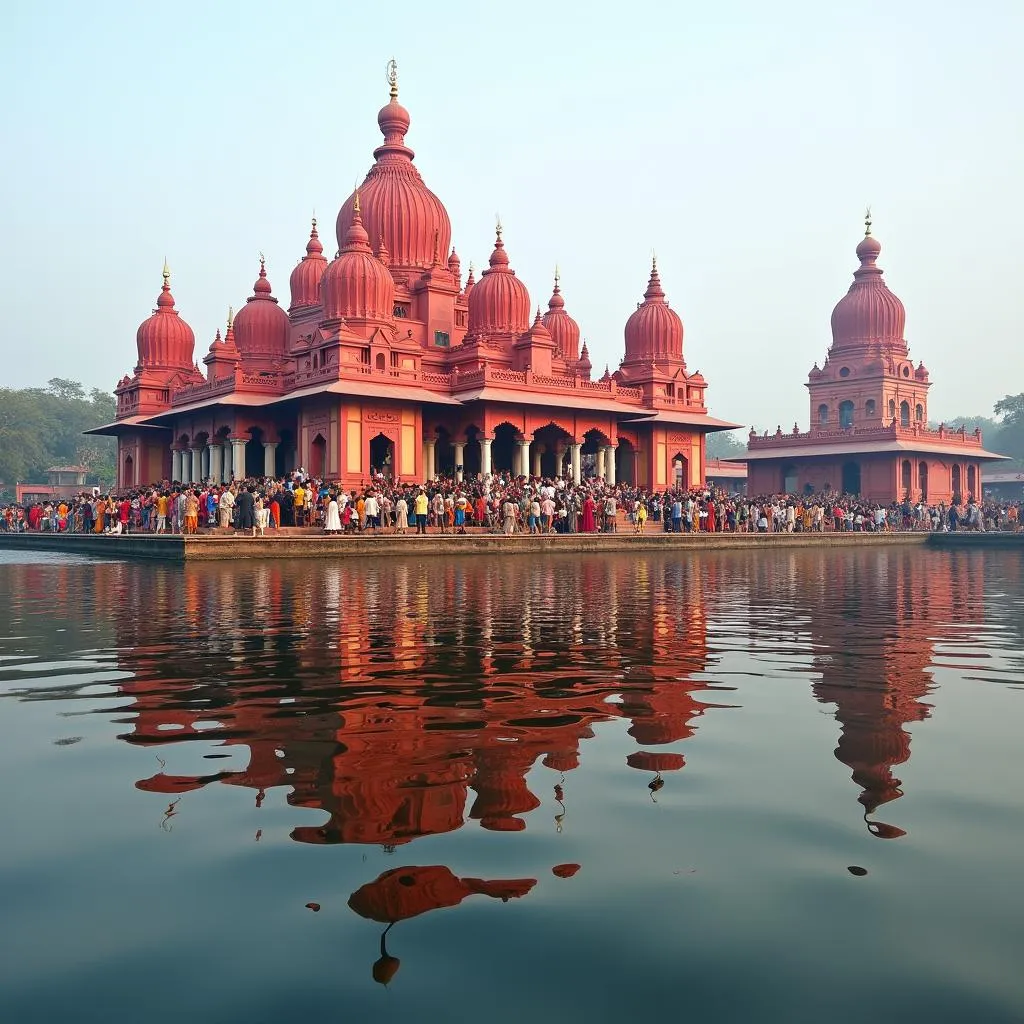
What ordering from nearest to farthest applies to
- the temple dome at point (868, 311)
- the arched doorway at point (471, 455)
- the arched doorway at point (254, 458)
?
1. the arched doorway at point (471, 455)
2. the arched doorway at point (254, 458)
3. the temple dome at point (868, 311)

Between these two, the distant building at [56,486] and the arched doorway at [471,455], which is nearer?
the arched doorway at [471,455]

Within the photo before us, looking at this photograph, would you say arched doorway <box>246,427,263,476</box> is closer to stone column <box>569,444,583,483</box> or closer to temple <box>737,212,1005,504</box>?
stone column <box>569,444,583,483</box>

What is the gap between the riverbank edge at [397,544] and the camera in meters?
22.0

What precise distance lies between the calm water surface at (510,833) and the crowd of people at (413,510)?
61.0 ft

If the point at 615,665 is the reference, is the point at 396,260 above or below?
above

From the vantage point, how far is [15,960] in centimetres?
263

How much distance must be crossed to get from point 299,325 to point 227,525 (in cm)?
1930

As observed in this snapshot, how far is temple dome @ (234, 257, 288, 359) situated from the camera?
142ft

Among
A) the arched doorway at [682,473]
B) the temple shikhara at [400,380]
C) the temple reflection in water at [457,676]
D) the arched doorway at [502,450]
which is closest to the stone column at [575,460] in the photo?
the temple shikhara at [400,380]

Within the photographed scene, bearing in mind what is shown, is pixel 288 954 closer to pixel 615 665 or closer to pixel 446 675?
pixel 446 675

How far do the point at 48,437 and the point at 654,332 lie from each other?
189 feet

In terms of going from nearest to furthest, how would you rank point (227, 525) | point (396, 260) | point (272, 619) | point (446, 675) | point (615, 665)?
point (446, 675) < point (615, 665) < point (272, 619) < point (227, 525) < point (396, 260)

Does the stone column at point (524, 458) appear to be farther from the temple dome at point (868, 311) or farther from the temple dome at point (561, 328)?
the temple dome at point (868, 311)

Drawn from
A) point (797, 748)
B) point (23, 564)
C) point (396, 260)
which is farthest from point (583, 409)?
point (797, 748)
